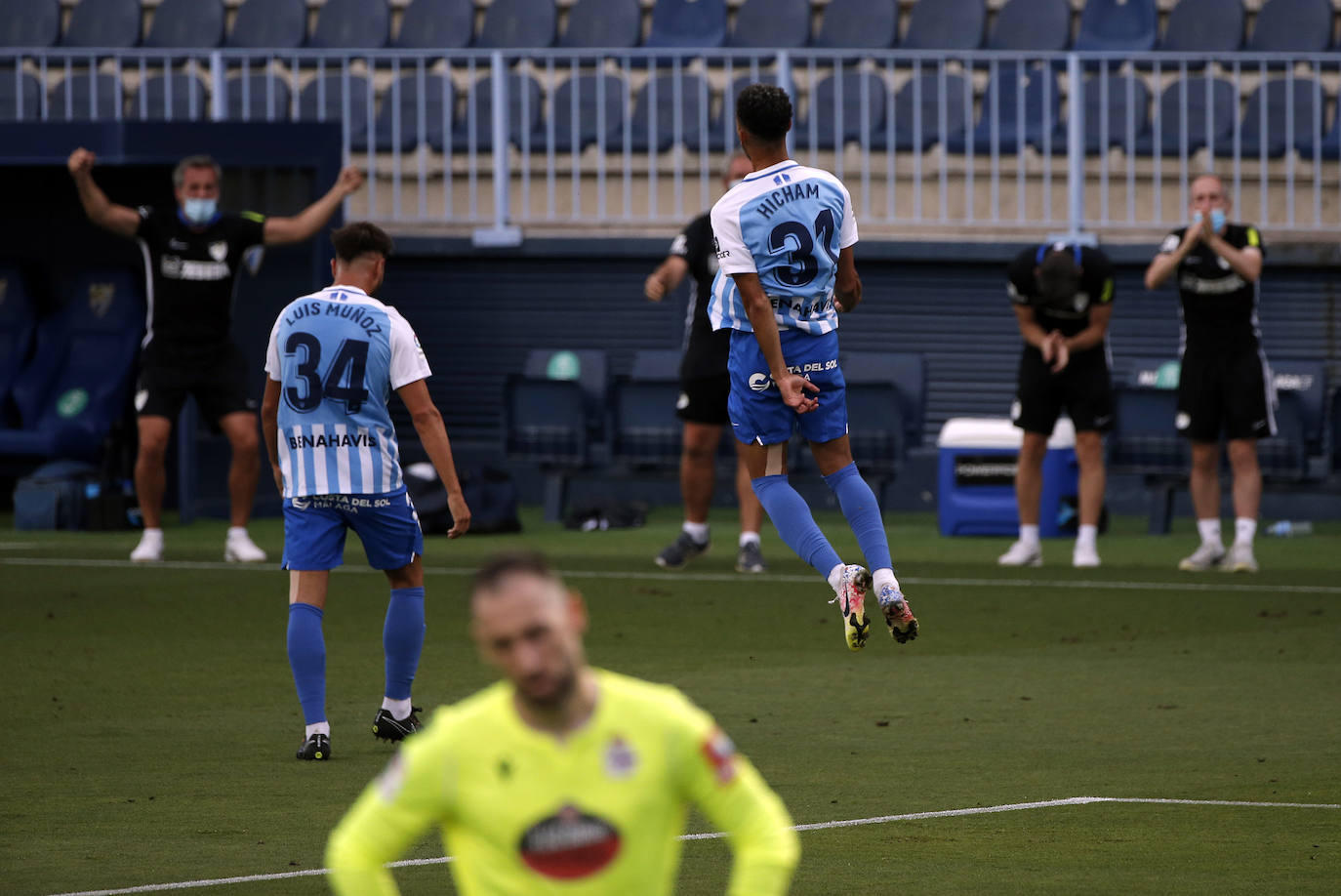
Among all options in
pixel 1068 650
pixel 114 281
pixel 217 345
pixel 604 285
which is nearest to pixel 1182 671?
pixel 1068 650

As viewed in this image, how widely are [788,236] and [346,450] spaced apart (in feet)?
5.85

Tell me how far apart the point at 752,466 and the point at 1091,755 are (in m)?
1.69

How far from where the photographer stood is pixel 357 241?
668 cm

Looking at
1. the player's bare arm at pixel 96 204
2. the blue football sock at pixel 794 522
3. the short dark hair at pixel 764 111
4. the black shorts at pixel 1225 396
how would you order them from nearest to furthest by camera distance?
1. the short dark hair at pixel 764 111
2. the blue football sock at pixel 794 522
3. the player's bare arm at pixel 96 204
4. the black shorts at pixel 1225 396

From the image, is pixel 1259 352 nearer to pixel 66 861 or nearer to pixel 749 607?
pixel 749 607

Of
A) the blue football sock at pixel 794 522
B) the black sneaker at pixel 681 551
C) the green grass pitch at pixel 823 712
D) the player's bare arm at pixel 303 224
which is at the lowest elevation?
the green grass pitch at pixel 823 712

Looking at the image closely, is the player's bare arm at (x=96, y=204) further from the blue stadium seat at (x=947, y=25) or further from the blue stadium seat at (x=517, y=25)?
the blue stadium seat at (x=947, y=25)

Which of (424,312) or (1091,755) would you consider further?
(424,312)

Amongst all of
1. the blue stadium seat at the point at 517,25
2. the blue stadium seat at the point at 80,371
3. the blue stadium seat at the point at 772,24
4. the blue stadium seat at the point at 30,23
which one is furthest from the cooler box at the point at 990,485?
the blue stadium seat at the point at 30,23

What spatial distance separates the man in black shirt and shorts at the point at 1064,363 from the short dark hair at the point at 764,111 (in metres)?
5.19

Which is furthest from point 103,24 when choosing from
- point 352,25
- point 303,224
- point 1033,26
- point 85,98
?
point 303,224

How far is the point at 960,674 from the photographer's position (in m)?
8.70

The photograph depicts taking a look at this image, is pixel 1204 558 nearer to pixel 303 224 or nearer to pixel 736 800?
pixel 303 224

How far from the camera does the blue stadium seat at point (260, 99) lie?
721 inches
